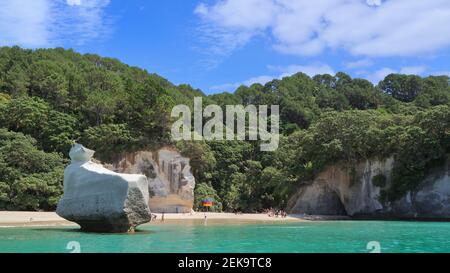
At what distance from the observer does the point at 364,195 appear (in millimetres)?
44844

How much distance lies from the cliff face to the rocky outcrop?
1127 centimetres

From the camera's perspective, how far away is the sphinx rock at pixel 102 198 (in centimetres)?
1988

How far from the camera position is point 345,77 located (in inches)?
3688

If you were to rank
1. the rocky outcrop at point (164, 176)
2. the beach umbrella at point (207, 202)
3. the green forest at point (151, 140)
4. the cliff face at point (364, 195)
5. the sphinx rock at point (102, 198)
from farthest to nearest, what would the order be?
the beach umbrella at point (207, 202) → the rocky outcrop at point (164, 176) → the green forest at point (151, 140) → the cliff face at point (364, 195) → the sphinx rock at point (102, 198)

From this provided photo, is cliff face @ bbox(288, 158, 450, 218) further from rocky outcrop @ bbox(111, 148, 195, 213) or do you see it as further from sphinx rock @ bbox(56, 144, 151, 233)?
sphinx rock @ bbox(56, 144, 151, 233)

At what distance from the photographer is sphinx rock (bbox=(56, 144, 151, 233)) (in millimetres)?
19875

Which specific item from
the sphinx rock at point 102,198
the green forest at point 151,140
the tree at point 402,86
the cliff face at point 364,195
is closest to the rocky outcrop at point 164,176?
the green forest at point 151,140

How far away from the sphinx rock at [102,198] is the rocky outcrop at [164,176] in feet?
78.4

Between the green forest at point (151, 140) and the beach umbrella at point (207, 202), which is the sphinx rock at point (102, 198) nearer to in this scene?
the green forest at point (151, 140)

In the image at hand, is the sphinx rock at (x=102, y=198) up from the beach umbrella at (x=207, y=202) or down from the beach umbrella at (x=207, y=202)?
up

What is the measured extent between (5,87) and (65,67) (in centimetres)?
794
